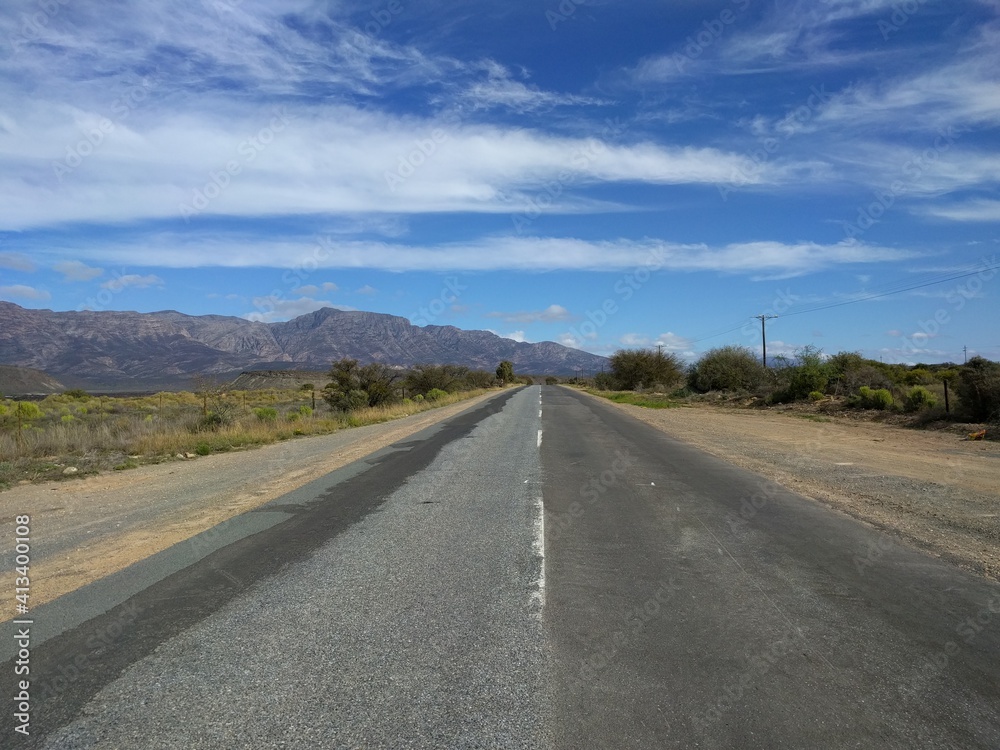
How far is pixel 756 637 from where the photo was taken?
186 inches

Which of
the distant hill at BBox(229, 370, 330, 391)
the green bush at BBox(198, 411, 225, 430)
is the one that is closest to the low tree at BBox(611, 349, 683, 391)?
the distant hill at BBox(229, 370, 330, 391)

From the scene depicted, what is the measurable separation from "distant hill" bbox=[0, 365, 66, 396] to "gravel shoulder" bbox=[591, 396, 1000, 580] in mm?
63680

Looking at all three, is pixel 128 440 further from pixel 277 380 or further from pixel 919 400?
A: pixel 277 380

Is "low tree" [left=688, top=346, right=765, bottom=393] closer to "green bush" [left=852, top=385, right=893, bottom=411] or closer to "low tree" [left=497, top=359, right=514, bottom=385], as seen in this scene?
"green bush" [left=852, top=385, right=893, bottom=411]

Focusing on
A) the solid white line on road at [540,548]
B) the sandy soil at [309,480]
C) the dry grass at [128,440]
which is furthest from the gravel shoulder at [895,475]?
the dry grass at [128,440]

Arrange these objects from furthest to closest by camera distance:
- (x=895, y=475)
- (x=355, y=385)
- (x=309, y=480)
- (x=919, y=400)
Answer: (x=355, y=385), (x=919, y=400), (x=895, y=475), (x=309, y=480)

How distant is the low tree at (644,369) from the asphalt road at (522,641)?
7925cm

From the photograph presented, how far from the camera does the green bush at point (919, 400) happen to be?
25.9 metres

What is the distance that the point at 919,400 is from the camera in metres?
26.5

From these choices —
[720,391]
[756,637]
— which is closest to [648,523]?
[756,637]

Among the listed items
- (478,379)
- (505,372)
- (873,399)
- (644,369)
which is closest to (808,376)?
(873,399)

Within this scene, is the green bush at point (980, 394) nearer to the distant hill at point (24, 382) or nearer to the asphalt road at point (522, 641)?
the asphalt road at point (522, 641)

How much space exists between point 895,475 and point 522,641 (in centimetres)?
1121

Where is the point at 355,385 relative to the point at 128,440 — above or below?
Answer: above
